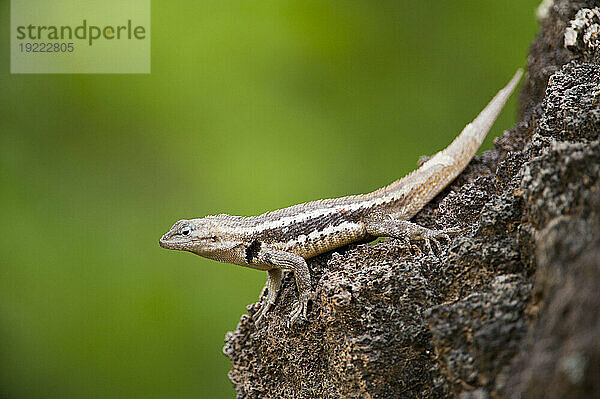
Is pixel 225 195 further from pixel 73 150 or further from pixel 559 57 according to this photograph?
pixel 559 57

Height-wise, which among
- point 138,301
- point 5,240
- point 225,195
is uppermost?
point 225,195

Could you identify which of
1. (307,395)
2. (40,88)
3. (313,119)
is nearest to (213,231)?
(307,395)

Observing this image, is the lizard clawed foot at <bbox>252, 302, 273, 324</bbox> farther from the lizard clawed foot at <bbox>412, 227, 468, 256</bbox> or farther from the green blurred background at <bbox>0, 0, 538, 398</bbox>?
the green blurred background at <bbox>0, 0, 538, 398</bbox>

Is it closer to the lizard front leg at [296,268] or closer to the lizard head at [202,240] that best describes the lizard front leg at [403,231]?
the lizard front leg at [296,268]

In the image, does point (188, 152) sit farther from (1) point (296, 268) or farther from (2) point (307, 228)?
(1) point (296, 268)

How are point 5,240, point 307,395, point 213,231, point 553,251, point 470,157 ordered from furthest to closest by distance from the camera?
point 5,240
point 470,157
point 213,231
point 307,395
point 553,251

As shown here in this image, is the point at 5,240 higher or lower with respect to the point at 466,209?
lower

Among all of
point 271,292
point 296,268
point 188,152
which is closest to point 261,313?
point 271,292

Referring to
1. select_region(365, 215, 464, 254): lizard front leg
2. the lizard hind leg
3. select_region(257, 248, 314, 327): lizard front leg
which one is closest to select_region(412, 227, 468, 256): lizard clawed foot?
select_region(365, 215, 464, 254): lizard front leg
